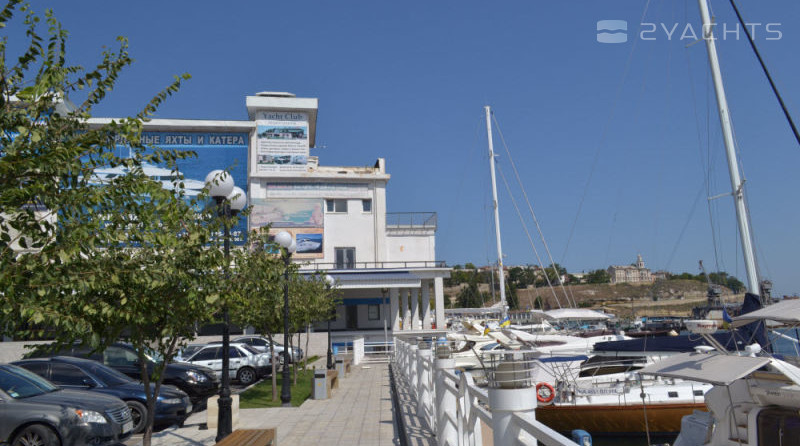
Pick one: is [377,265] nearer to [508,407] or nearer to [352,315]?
[352,315]

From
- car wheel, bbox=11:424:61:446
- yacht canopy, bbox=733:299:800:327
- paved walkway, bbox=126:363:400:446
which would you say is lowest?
paved walkway, bbox=126:363:400:446

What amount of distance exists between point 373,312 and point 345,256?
516 cm

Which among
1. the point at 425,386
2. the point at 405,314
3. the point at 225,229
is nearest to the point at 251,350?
the point at 425,386

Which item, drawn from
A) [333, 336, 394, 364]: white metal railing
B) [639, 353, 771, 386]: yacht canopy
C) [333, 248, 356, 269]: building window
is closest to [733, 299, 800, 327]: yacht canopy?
[639, 353, 771, 386]: yacht canopy

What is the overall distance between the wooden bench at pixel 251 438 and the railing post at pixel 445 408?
2369 mm

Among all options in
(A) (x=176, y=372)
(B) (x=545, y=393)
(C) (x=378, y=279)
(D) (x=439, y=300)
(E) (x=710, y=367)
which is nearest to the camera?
(E) (x=710, y=367)

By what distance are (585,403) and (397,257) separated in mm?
34353

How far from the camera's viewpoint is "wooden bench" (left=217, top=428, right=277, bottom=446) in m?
7.82

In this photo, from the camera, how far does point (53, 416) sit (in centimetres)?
998

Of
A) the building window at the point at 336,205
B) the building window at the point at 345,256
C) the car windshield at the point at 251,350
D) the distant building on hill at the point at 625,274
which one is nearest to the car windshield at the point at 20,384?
the car windshield at the point at 251,350

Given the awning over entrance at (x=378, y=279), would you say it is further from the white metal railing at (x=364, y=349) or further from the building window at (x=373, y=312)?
the building window at (x=373, y=312)

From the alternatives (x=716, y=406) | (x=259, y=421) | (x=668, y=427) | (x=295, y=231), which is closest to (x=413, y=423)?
(x=259, y=421)

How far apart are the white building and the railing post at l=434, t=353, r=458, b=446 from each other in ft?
128

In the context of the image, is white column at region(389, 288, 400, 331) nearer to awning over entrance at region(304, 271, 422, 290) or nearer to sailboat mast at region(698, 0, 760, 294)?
awning over entrance at region(304, 271, 422, 290)
